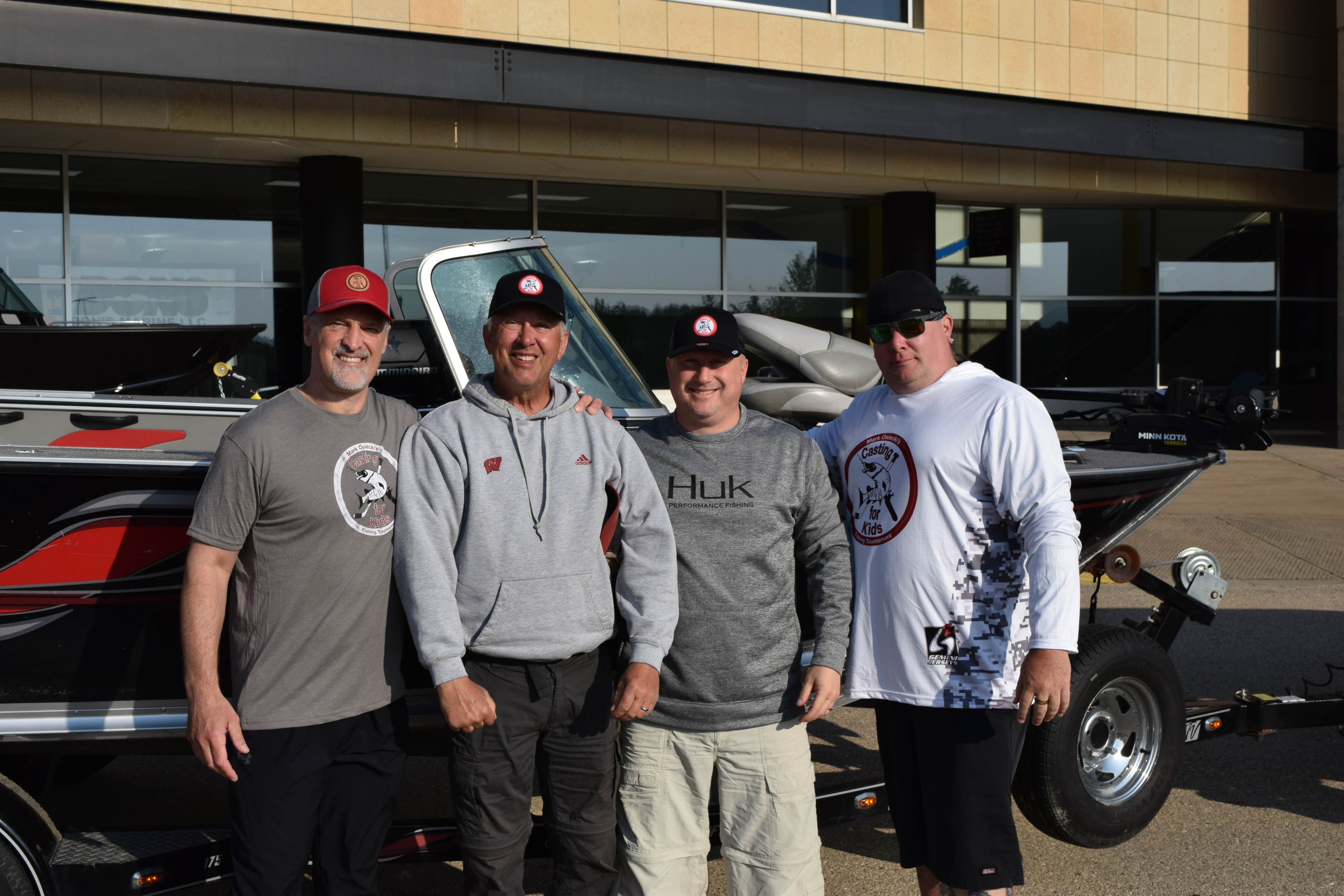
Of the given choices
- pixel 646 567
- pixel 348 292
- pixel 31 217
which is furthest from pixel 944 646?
pixel 31 217

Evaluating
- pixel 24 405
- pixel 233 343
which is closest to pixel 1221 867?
pixel 24 405

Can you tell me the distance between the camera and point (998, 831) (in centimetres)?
281

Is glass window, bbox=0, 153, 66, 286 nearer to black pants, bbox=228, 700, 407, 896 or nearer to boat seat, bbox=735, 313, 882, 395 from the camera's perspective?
boat seat, bbox=735, 313, 882, 395

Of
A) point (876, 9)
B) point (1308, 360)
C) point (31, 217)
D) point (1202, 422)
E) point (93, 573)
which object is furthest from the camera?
point (1308, 360)

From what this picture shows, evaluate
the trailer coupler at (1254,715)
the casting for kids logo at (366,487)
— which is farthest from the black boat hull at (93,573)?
the trailer coupler at (1254,715)

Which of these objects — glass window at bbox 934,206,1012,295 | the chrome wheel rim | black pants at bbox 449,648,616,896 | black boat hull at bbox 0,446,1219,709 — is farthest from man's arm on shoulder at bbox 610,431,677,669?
glass window at bbox 934,206,1012,295

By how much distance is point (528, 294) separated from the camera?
2.75m

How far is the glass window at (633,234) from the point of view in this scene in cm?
1406

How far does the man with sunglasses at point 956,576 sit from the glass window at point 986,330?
46.7 ft

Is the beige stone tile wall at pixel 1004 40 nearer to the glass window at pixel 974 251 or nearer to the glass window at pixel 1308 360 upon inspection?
the glass window at pixel 974 251

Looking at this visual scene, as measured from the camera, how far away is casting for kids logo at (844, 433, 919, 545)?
2863mm

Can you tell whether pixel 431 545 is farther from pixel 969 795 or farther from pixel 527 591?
pixel 969 795

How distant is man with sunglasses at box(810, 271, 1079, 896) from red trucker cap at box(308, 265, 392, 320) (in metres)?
1.28

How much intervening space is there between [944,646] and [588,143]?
10699 mm
